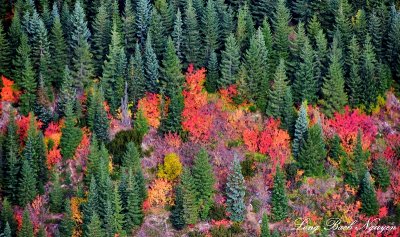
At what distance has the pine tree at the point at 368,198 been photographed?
353 feet

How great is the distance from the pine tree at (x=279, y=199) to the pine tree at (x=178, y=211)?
10.9m

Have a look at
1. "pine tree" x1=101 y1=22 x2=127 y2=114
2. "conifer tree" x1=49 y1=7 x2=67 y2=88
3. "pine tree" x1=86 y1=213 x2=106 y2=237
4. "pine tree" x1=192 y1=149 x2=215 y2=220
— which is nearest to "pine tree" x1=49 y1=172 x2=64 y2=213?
"pine tree" x1=86 y1=213 x2=106 y2=237

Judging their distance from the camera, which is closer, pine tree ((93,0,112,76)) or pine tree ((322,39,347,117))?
pine tree ((322,39,347,117))

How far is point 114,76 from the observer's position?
11625 centimetres

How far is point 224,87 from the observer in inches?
4594

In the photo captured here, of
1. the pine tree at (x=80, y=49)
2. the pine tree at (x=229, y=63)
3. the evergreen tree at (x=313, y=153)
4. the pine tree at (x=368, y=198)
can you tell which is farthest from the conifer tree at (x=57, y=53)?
the pine tree at (x=368, y=198)

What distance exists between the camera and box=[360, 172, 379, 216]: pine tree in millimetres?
107688

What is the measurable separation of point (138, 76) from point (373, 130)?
3071 cm

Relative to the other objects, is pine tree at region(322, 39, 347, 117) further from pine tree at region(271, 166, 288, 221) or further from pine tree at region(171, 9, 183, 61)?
pine tree at region(171, 9, 183, 61)

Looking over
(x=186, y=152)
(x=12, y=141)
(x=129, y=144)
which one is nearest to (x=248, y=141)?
(x=186, y=152)

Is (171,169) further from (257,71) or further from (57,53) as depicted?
(57,53)

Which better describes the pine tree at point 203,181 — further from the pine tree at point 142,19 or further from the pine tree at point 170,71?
the pine tree at point 142,19

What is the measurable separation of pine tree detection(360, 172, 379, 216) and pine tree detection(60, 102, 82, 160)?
3519cm

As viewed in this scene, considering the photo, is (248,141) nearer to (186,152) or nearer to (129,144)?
(186,152)
